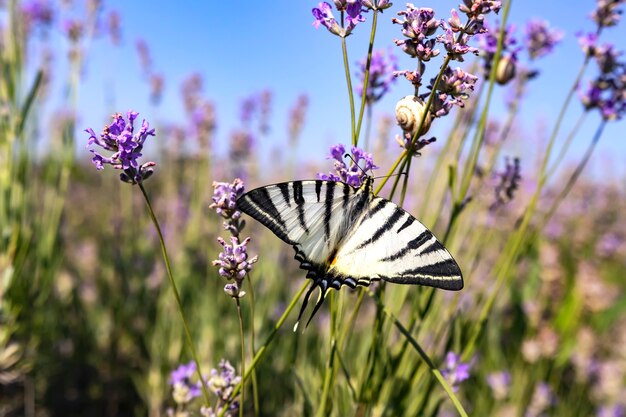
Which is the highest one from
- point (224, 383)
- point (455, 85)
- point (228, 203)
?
point (455, 85)

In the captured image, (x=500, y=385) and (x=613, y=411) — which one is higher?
(x=500, y=385)

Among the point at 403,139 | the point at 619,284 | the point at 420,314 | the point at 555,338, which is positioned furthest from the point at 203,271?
the point at 619,284

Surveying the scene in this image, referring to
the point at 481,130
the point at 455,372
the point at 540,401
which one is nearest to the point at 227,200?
the point at 481,130

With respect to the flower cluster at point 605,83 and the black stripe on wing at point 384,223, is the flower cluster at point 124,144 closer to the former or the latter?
the black stripe on wing at point 384,223

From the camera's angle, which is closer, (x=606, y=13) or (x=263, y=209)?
(x=263, y=209)

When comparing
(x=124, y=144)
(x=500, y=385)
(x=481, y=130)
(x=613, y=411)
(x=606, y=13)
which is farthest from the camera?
(x=613, y=411)

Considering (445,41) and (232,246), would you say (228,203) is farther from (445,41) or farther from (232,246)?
(445,41)

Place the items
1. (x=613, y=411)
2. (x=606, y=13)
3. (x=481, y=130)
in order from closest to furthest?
(x=481, y=130)
(x=606, y=13)
(x=613, y=411)
